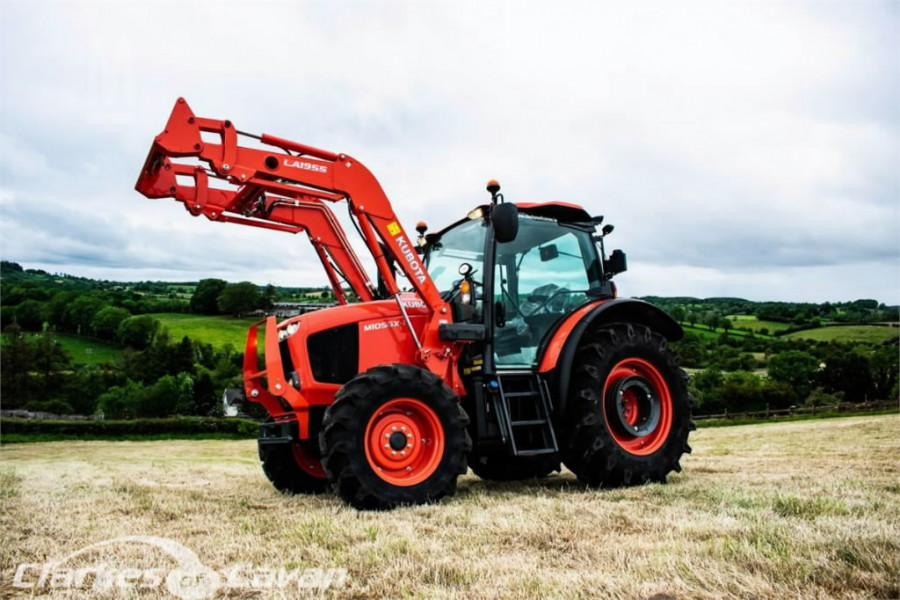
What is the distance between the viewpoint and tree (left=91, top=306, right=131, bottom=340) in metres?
70.7

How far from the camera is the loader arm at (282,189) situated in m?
5.80

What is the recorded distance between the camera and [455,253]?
23.6ft

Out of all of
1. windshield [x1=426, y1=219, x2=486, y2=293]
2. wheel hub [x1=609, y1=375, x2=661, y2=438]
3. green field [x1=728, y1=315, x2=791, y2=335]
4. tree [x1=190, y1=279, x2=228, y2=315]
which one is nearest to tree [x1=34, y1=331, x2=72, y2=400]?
tree [x1=190, y1=279, x2=228, y2=315]

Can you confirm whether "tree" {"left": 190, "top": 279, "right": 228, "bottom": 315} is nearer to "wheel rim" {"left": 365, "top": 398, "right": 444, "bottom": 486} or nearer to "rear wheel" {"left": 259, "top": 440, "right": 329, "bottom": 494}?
"rear wheel" {"left": 259, "top": 440, "right": 329, "bottom": 494}

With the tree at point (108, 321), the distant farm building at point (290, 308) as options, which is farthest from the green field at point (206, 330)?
the distant farm building at point (290, 308)

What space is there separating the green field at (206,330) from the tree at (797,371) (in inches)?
1961

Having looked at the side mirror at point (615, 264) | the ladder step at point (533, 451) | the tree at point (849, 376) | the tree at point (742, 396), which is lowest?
the tree at point (742, 396)

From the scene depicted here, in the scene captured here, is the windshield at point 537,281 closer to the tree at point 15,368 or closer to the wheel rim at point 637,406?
the wheel rim at point 637,406

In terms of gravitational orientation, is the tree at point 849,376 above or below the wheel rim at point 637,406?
below

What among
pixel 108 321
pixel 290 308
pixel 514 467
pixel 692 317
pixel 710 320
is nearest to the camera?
pixel 514 467

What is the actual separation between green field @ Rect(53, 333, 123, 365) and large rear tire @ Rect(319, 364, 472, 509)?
70526mm

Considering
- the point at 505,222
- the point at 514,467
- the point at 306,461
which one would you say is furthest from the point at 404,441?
the point at 514,467

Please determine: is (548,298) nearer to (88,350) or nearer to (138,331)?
(138,331)

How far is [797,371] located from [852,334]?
52.9 ft
